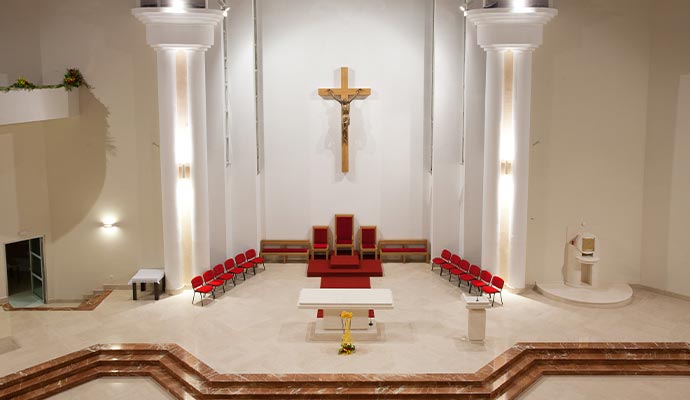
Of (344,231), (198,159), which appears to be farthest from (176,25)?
(344,231)

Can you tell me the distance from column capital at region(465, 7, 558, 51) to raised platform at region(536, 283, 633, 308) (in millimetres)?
5234

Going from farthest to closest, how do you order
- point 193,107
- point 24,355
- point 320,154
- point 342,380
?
point 320,154 → point 193,107 → point 24,355 → point 342,380

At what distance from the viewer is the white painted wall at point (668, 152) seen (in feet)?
48.9

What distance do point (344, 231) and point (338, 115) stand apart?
9.59 ft

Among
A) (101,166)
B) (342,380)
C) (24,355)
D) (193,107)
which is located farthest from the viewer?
(101,166)

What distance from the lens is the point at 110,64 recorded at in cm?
1587

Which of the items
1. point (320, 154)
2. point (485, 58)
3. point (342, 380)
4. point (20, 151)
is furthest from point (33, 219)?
point (485, 58)

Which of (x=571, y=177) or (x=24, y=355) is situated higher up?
A: (x=571, y=177)

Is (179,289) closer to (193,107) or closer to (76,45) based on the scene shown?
(193,107)

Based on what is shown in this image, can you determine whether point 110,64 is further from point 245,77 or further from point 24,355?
point 24,355

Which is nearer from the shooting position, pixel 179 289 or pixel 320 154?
pixel 179 289

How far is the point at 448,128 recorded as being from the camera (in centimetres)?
Answer: 1703

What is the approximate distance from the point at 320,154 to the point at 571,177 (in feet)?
19.8

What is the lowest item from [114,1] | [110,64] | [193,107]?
[193,107]
